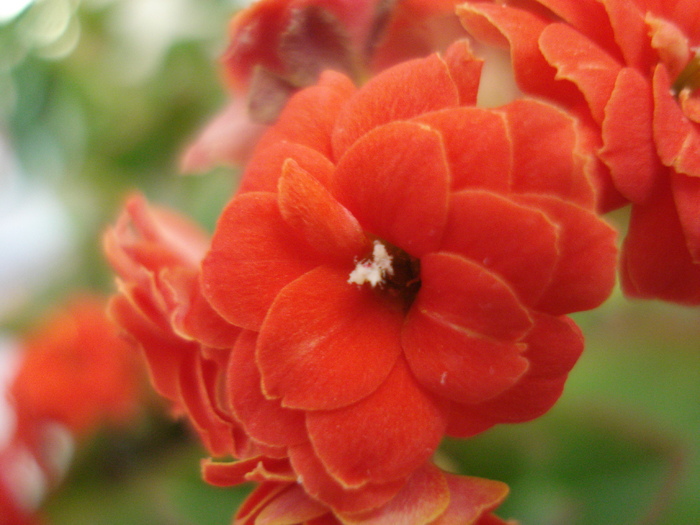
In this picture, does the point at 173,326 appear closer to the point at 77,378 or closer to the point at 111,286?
the point at 77,378

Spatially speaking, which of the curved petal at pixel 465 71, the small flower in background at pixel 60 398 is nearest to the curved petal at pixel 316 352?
the curved petal at pixel 465 71

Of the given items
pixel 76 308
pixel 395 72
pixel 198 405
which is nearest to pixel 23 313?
pixel 76 308

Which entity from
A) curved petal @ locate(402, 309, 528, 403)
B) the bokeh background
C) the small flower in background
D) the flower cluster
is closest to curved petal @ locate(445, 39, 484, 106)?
the flower cluster

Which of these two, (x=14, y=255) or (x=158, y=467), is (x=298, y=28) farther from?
(x=14, y=255)

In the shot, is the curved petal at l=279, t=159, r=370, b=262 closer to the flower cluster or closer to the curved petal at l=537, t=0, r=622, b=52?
the flower cluster

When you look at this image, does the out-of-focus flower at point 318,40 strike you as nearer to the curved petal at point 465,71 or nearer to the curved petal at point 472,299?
the curved petal at point 465,71

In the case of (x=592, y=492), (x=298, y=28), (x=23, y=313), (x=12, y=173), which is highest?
(x=298, y=28)
